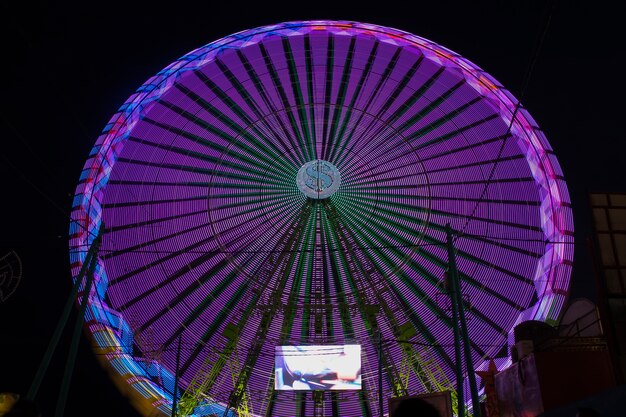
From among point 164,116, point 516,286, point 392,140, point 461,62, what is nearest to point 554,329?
point 516,286

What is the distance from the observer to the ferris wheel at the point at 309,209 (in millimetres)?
20031

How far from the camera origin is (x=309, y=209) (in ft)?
67.5

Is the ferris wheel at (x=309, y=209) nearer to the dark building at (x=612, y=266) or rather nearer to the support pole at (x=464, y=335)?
the dark building at (x=612, y=266)

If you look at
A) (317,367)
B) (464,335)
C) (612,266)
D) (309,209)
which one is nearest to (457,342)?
(464,335)

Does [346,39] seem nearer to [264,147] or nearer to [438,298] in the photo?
[264,147]

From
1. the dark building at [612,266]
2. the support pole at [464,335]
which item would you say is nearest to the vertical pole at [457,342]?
the support pole at [464,335]

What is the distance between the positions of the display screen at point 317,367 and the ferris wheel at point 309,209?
0.40 m

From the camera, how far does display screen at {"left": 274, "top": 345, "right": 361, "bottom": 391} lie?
1989 cm

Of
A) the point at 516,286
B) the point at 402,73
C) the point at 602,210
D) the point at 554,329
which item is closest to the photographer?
the point at 602,210

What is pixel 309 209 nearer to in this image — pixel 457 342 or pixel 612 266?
pixel 457 342

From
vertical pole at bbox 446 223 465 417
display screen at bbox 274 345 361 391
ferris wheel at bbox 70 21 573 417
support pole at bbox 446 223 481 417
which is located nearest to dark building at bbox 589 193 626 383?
support pole at bbox 446 223 481 417

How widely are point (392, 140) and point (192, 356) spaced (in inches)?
408

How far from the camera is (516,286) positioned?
19.7 m

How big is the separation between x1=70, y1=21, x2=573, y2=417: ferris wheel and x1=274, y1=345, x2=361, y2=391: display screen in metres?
0.40
